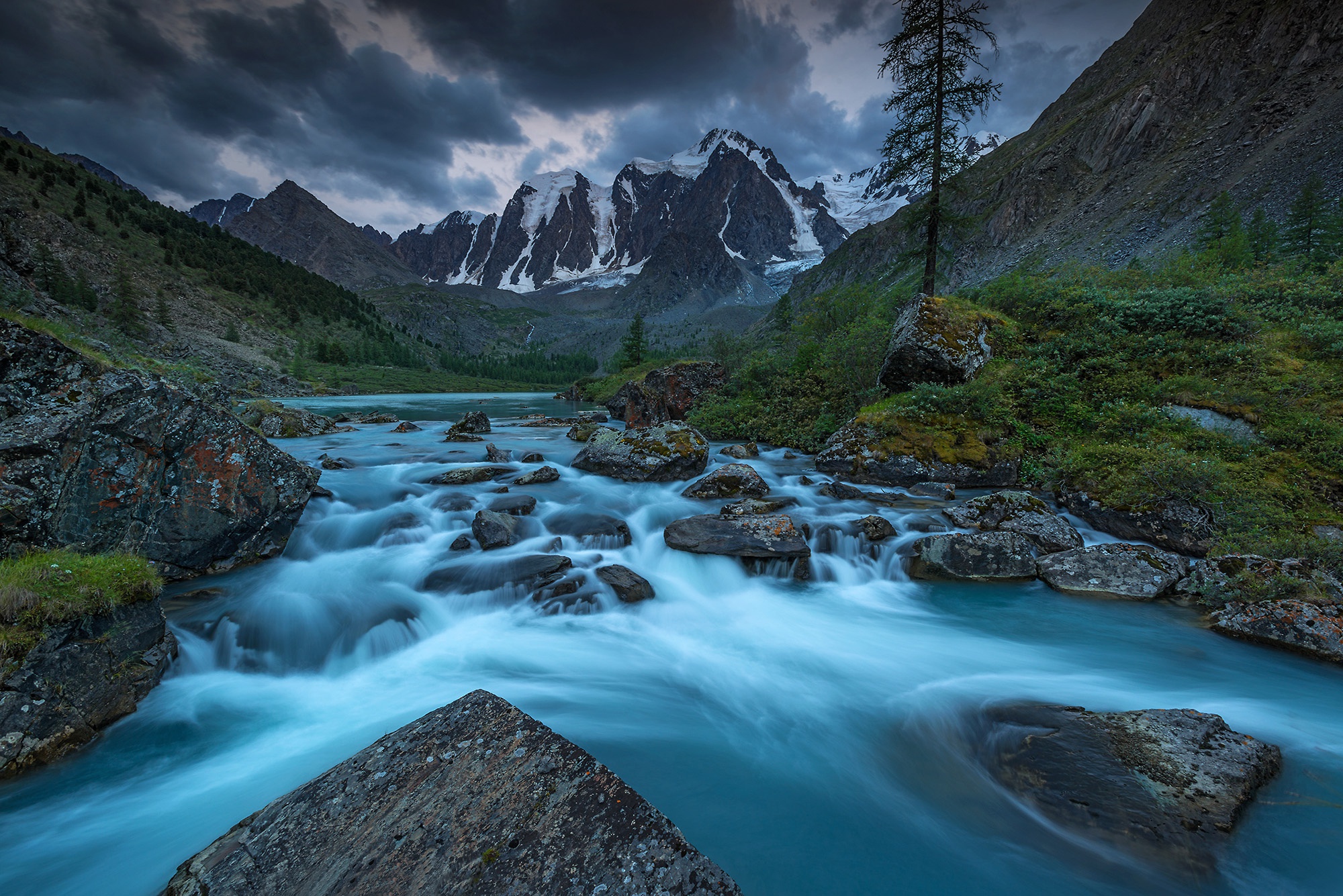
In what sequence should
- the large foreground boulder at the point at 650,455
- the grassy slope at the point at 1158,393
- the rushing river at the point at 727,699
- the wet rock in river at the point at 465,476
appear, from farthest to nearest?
the large foreground boulder at the point at 650,455, the wet rock in river at the point at 465,476, the grassy slope at the point at 1158,393, the rushing river at the point at 727,699

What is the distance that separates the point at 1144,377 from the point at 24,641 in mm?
17437

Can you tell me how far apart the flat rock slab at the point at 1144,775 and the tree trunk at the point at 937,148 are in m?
16.6

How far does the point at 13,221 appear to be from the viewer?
61812mm

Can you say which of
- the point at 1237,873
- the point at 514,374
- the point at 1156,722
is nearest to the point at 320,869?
the point at 1237,873

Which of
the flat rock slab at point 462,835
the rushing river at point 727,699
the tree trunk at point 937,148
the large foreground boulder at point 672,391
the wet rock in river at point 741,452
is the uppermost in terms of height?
the tree trunk at point 937,148

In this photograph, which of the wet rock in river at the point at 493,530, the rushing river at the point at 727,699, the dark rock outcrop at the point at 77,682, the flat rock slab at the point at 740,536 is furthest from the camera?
the wet rock in river at the point at 493,530

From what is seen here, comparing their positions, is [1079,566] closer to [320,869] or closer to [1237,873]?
[1237,873]

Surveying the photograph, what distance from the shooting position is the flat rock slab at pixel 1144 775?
3084mm

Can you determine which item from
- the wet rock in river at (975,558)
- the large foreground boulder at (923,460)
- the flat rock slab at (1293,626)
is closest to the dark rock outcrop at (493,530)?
→ the wet rock in river at (975,558)

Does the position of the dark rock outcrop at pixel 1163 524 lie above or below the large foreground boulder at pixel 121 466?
below

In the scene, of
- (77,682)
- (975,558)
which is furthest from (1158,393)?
(77,682)

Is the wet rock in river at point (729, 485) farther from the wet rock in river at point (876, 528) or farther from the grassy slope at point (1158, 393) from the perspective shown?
the grassy slope at point (1158, 393)

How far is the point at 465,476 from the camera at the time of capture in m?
12.7

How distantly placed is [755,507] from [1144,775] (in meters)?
6.81
